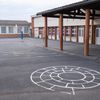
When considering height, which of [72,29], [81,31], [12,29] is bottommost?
[81,31]

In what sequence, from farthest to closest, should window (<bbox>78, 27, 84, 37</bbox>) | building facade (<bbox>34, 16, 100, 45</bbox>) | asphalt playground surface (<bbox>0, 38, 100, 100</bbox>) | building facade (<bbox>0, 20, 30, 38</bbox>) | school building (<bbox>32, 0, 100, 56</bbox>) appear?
1. building facade (<bbox>0, 20, 30, 38</bbox>)
2. window (<bbox>78, 27, 84, 37</bbox>)
3. building facade (<bbox>34, 16, 100, 45</bbox>)
4. school building (<bbox>32, 0, 100, 56</bbox>)
5. asphalt playground surface (<bbox>0, 38, 100, 100</bbox>)

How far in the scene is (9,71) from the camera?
404 inches

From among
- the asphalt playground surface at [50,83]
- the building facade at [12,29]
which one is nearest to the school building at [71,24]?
the building facade at [12,29]

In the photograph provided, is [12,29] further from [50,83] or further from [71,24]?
[50,83]

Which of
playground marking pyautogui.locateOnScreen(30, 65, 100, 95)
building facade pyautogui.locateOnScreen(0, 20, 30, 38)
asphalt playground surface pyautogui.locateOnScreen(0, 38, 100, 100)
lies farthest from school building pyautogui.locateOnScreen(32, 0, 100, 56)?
asphalt playground surface pyautogui.locateOnScreen(0, 38, 100, 100)

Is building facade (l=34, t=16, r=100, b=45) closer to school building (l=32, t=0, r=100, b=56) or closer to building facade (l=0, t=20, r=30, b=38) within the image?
school building (l=32, t=0, r=100, b=56)

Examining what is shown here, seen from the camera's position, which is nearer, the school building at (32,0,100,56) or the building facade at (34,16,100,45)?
the school building at (32,0,100,56)

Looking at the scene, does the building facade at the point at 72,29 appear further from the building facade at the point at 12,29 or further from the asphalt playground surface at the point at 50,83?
the asphalt playground surface at the point at 50,83

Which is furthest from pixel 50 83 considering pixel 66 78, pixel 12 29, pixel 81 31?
pixel 12 29

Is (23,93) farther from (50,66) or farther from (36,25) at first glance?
(36,25)

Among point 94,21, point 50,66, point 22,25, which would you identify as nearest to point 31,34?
point 22,25

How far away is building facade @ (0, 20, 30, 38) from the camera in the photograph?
46.2m

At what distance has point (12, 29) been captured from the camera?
1854 inches

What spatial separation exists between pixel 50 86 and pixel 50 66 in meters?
3.77
